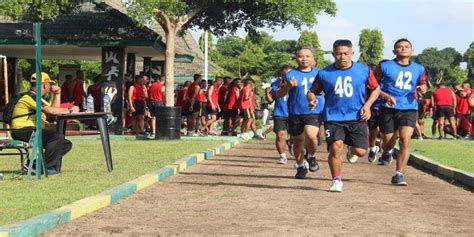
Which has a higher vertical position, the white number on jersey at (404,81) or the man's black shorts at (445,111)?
the white number on jersey at (404,81)

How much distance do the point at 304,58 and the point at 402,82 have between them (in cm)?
140

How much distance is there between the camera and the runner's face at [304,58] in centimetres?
1179

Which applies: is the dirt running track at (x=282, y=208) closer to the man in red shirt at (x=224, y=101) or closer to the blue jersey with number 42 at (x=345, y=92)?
the blue jersey with number 42 at (x=345, y=92)

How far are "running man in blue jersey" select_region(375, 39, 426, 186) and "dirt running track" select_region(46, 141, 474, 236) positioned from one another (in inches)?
30.5

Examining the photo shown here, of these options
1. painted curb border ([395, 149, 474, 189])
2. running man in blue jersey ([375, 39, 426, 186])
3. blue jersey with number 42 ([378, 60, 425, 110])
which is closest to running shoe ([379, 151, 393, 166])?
painted curb border ([395, 149, 474, 189])

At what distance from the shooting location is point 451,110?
25656 mm

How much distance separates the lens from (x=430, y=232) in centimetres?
704

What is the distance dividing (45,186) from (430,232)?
4.68 m

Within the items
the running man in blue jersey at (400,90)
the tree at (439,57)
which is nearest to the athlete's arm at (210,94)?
the running man in blue jersey at (400,90)

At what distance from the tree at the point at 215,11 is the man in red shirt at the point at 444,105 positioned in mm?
4458

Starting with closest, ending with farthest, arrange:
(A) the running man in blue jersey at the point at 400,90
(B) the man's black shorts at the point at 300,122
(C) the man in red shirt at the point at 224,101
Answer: (A) the running man in blue jersey at the point at 400,90
(B) the man's black shorts at the point at 300,122
(C) the man in red shirt at the point at 224,101

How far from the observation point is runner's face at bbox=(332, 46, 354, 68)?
400 inches

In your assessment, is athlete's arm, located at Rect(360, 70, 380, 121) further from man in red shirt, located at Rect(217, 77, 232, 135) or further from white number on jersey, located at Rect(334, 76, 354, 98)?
man in red shirt, located at Rect(217, 77, 232, 135)

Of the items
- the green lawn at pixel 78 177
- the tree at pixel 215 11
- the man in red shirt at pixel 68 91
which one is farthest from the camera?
the man in red shirt at pixel 68 91
